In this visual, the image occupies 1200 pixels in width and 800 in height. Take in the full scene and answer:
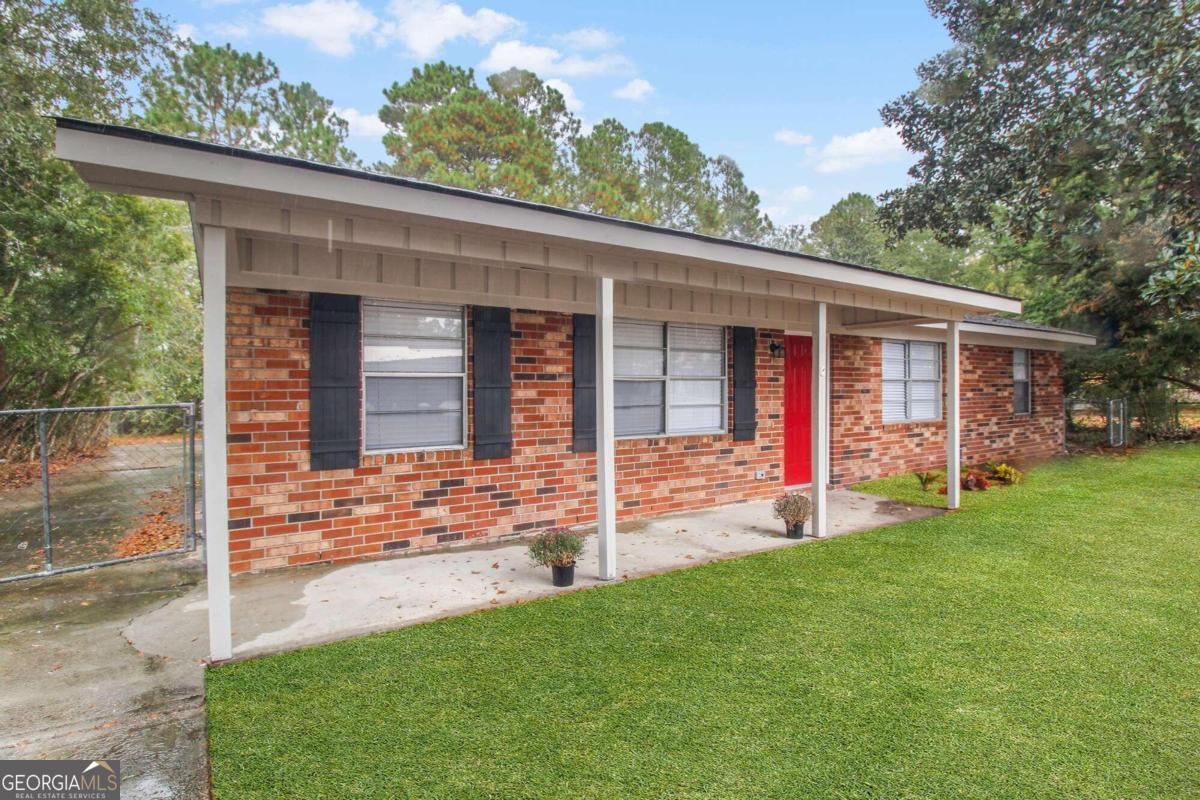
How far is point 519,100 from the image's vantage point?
65.8ft

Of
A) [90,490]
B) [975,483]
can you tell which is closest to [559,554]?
[975,483]

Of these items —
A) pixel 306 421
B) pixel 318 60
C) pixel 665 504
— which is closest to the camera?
pixel 306 421

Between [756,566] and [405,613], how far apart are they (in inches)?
110

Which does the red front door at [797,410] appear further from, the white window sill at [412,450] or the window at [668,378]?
the white window sill at [412,450]

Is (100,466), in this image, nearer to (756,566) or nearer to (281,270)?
(281,270)

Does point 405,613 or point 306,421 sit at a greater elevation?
point 306,421

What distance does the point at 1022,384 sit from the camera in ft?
37.8

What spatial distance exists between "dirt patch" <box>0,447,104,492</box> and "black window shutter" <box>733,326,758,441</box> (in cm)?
979

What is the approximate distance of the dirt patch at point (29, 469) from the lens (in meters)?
9.56

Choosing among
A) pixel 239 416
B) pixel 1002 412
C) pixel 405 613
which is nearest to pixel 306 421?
pixel 239 416

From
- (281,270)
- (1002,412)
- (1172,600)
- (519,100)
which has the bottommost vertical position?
(1172,600)

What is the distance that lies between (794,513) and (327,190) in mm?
4752

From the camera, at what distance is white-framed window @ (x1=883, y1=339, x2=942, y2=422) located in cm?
925

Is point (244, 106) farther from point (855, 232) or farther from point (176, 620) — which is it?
point (855, 232)
